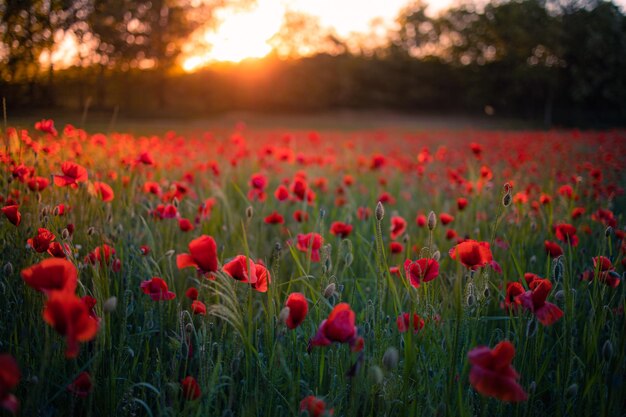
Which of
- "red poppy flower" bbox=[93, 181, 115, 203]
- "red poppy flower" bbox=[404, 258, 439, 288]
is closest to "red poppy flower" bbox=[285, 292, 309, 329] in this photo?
"red poppy flower" bbox=[404, 258, 439, 288]

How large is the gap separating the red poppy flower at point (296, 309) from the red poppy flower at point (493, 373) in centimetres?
40

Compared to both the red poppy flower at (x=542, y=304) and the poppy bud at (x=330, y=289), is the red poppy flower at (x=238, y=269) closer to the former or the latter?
the poppy bud at (x=330, y=289)

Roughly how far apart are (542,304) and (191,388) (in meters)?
0.91

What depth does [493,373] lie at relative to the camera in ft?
2.72

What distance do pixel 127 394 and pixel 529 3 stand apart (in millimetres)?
27125

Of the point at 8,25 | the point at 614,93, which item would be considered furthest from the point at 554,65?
the point at 8,25

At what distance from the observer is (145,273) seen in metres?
1.91

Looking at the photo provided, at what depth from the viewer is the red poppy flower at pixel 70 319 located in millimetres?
713

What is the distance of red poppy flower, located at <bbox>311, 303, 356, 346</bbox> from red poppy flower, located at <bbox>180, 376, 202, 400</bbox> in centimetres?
35

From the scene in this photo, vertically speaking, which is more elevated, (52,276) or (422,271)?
(52,276)

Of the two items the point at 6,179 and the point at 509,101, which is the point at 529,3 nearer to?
the point at 509,101

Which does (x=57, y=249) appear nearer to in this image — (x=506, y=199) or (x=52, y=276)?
Result: (x=52, y=276)

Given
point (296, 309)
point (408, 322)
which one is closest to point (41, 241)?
point (296, 309)

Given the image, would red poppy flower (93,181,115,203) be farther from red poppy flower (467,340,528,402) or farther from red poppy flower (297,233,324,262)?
red poppy flower (467,340,528,402)
